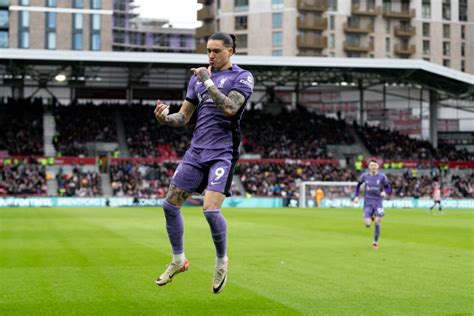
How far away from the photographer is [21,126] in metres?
72.5

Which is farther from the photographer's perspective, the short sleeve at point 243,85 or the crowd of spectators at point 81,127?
the crowd of spectators at point 81,127

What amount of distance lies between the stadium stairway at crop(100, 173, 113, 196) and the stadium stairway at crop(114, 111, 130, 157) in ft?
13.8

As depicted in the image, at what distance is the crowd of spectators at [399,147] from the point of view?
257 feet

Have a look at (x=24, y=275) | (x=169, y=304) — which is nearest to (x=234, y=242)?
(x=24, y=275)

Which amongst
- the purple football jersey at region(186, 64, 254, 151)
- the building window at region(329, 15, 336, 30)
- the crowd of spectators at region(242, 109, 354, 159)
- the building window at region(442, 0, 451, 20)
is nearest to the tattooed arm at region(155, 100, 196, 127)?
the purple football jersey at region(186, 64, 254, 151)

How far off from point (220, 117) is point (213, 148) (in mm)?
391

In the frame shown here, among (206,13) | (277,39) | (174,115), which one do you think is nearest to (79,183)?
(277,39)

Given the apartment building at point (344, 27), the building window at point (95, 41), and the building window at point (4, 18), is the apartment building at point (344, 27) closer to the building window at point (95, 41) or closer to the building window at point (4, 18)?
the building window at point (95, 41)

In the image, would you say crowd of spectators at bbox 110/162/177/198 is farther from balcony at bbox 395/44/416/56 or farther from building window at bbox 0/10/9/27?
balcony at bbox 395/44/416/56

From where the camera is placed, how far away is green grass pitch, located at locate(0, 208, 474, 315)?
11344mm

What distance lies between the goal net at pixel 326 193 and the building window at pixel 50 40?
5598 centimetres

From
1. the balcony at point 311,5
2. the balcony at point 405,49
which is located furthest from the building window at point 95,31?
the balcony at point 405,49

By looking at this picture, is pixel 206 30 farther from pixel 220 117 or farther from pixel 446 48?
pixel 220 117

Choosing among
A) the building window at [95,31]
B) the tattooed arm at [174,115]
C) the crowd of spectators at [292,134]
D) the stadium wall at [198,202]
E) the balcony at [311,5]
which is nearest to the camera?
the tattooed arm at [174,115]
